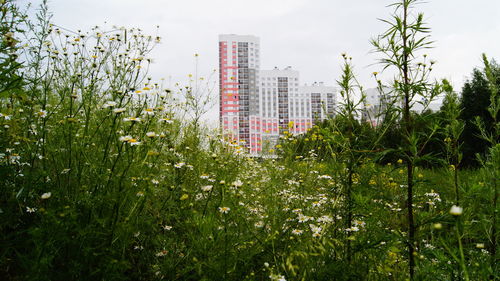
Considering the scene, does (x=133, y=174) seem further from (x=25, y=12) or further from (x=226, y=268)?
(x=25, y=12)

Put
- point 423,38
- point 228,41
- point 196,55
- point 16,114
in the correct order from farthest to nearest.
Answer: point 228,41
point 196,55
point 16,114
point 423,38

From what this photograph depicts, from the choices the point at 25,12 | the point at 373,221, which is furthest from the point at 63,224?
the point at 25,12

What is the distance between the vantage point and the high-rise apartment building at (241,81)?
61.0 m

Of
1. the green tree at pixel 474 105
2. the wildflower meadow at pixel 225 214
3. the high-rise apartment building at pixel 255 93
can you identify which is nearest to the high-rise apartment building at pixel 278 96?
the high-rise apartment building at pixel 255 93

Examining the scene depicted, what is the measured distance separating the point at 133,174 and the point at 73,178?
368mm

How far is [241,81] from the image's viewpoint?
63.9 m

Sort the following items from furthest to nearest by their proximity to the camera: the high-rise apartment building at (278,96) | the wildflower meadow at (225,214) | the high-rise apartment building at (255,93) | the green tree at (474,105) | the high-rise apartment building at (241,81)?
1. the high-rise apartment building at (278,96)
2. the high-rise apartment building at (255,93)
3. the high-rise apartment building at (241,81)
4. the green tree at (474,105)
5. the wildflower meadow at (225,214)

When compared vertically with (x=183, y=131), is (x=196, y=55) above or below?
above

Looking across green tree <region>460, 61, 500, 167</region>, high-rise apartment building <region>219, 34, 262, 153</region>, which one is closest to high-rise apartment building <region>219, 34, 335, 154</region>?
high-rise apartment building <region>219, 34, 262, 153</region>

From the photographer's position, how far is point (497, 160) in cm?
126

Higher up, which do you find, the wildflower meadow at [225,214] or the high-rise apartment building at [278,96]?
the high-rise apartment building at [278,96]

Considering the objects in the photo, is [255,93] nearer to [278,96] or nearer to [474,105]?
[278,96]

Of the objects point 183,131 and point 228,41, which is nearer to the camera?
point 183,131

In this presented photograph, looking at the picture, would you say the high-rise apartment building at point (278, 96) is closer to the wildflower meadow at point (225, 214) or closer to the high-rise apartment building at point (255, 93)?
the high-rise apartment building at point (255, 93)
